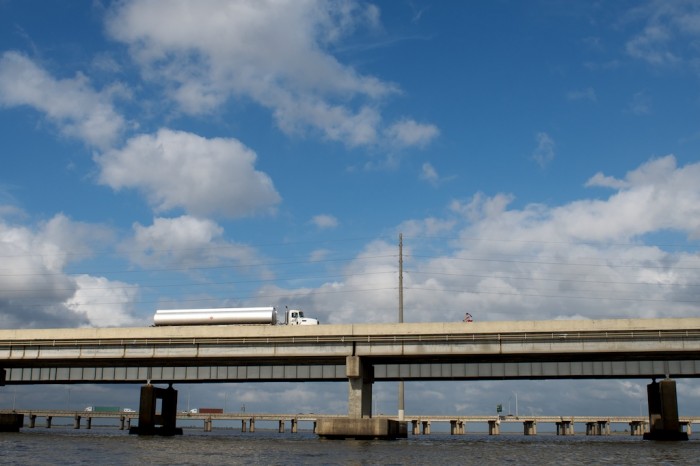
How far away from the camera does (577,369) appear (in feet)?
211

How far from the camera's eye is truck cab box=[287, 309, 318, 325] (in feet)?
242

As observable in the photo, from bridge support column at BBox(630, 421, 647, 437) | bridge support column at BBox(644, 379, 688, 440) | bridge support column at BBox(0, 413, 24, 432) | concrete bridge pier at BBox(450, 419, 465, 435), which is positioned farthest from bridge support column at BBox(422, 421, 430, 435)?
bridge support column at BBox(644, 379, 688, 440)

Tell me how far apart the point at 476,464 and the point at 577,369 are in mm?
30788

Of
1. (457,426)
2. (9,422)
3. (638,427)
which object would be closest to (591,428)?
(638,427)

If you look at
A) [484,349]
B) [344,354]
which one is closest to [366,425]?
[344,354]

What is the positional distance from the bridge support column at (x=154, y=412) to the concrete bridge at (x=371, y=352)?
2.57ft

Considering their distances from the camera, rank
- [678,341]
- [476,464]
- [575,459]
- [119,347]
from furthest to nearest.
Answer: [119,347] < [678,341] < [575,459] < [476,464]

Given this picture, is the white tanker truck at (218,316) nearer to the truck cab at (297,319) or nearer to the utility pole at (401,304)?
the truck cab at (297,319)

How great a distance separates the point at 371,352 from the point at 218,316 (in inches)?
A: 643

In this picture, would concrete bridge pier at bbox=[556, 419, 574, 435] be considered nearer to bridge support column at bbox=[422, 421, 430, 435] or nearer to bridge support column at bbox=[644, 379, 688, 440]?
bridge support column at bbox=[422, 421, 430, 435]

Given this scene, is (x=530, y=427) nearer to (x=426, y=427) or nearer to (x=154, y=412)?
(x=426, y=427)

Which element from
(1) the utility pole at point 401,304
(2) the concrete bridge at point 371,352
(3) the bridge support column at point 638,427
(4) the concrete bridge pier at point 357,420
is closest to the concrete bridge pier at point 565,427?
(3) the bridge support column at point 638,427

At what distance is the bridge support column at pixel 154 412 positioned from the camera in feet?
235

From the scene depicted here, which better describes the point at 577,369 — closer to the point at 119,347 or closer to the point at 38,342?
the point at 119,347
